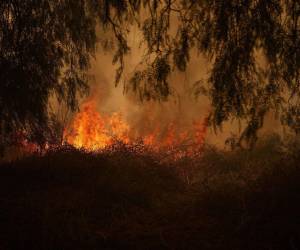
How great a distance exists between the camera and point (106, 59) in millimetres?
25812

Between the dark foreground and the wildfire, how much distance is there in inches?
203

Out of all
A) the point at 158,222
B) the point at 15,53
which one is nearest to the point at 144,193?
the point at 158,222

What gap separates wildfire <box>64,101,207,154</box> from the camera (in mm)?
14609

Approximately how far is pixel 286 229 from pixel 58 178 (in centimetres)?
488

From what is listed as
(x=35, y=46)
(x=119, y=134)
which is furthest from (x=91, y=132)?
(x=35, y=46)

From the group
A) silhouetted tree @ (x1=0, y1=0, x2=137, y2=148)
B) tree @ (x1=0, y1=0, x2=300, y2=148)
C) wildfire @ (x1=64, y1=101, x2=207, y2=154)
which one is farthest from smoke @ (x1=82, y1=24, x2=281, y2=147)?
A: tree @ (x1=0, y1=0, x2=300, y2=148)

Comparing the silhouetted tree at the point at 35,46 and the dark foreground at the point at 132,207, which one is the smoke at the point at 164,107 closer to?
the dark foreground at the point at 132,207

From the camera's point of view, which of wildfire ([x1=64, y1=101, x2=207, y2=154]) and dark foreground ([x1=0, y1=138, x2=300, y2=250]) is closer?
dark foreground ([x1=0, y1=138, x2=300, y2=250])

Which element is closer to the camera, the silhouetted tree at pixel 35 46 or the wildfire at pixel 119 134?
the silhouetted tree at pixel 35 46

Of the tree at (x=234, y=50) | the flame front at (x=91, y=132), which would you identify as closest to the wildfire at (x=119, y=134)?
the flame front at (x=91, y=132)

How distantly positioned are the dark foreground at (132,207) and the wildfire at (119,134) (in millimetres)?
5155

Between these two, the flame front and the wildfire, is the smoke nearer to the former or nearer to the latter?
the wildfire

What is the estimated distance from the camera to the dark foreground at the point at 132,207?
492 centimetres

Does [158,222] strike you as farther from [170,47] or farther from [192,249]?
[170,47]
